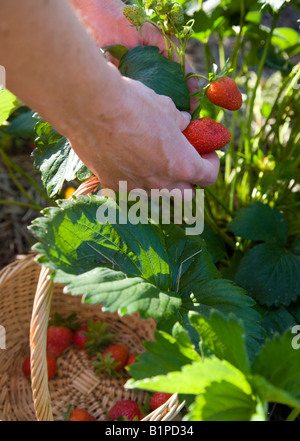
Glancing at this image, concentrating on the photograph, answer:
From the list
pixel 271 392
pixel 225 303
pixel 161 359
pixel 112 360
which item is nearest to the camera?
pixel 271 392

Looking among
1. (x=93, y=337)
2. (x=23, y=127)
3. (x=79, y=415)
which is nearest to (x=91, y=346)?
(x=93, y=337)

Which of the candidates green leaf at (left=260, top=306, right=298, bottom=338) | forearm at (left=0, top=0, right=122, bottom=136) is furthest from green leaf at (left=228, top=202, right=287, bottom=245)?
forearm at (left=0, top=0, right=122, bottom=136)

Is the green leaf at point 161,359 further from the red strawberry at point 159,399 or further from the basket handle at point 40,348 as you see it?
the red strawberry at point 159,399

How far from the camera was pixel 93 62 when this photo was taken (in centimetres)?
61

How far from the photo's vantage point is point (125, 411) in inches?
37.3

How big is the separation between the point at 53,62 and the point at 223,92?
0.29 metres

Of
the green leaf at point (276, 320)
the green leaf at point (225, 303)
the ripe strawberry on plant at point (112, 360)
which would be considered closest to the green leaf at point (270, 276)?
the green leaf at point (276, 320)

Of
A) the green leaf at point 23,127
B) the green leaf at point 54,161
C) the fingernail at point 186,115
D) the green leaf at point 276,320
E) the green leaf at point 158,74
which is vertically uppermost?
the green leaf at point 158,74

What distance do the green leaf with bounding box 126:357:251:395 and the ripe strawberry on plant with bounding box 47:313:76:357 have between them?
24.3 inches

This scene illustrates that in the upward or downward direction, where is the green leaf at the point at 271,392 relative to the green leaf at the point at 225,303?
upward

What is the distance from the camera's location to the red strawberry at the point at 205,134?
0.76 metres

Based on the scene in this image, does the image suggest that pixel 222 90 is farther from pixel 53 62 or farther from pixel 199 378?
pixel 199 378

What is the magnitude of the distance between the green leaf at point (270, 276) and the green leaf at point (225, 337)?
0.35 m
